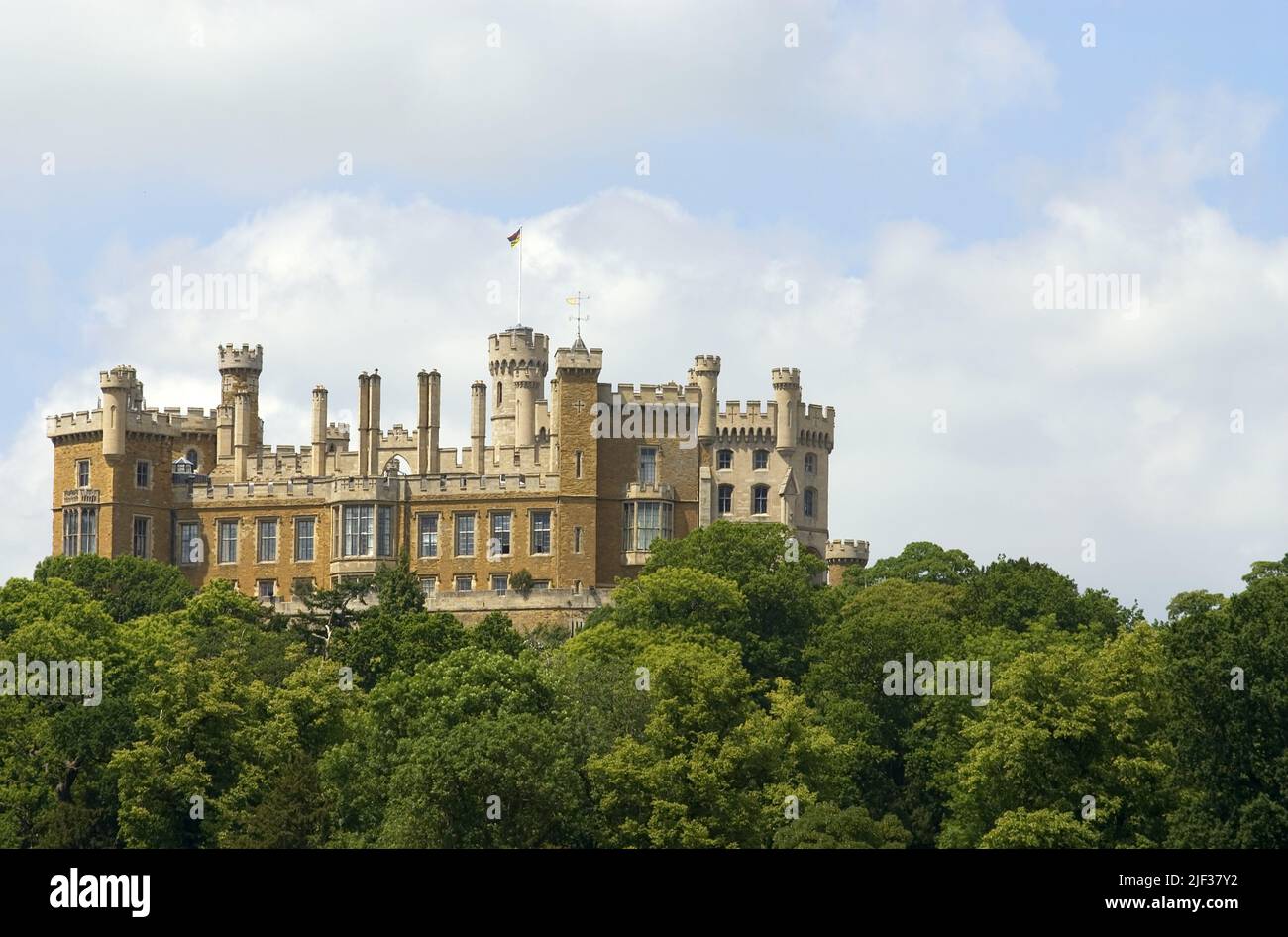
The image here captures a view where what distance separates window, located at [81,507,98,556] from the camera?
11325 cm

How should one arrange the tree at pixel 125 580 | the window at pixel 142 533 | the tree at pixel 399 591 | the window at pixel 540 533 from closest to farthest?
1. the tree at pixel 399 591
2. the tree at pixel 125 580
3. the window at pixel 540 533
4. the window at pixel 142 533

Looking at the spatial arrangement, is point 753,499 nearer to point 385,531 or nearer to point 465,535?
point 465,535

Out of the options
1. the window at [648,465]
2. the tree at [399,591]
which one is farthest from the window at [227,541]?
the window at [648,465]

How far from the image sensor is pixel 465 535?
10956 centimetres

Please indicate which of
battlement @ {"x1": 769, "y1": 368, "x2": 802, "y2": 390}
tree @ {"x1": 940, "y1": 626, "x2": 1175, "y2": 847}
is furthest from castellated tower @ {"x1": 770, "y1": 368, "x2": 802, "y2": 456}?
tree @ {"x1": 940, "y1": 626, "x2": 1175, "y2": 847}

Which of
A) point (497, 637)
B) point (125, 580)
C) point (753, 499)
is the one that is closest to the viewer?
point (497, 637)

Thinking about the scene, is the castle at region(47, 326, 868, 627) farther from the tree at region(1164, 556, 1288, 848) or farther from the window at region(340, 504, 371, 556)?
the tree at region(1164, 556, 1288, 848)

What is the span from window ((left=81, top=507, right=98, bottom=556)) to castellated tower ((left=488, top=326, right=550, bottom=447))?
20.5 metres

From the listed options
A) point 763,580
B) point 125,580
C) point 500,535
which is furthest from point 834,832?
point 125,580

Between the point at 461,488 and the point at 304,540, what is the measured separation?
22.9ft

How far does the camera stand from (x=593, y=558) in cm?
10838

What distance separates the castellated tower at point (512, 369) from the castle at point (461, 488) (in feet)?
20.1

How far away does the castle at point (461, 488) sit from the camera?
108562mm

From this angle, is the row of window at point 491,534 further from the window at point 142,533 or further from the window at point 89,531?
the window at point 89,531
